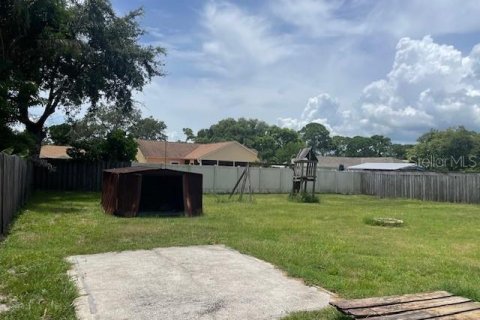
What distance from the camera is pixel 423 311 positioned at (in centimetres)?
428

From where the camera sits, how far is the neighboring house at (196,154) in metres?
45.6

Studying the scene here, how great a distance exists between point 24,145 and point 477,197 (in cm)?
1982

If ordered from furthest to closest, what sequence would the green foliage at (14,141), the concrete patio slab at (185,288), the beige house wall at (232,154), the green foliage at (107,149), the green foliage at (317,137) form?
the green foliage at (317,137) < the beige house wall at (232,154) < the green foliage at (107,149) < the green foliage at (14,141) < the concrete patio slab at (185,288)

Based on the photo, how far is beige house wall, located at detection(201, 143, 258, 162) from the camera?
45.6 meters

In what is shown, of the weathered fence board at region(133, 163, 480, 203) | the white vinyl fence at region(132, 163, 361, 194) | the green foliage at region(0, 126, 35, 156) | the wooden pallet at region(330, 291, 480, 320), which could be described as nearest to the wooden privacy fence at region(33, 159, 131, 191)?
the white vinyl fence at region(132, 163, 361, 194)

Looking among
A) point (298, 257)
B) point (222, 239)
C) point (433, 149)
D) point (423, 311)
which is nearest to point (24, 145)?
point (222, 239)

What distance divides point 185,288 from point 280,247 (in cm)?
312

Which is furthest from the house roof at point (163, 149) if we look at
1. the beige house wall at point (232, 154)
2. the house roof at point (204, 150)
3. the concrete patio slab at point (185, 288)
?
the concrete patio slab at point (185, 288)

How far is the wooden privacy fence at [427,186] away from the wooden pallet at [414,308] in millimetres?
20730

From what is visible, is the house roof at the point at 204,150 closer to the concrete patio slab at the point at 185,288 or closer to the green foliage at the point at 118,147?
the green foliage at the point at 118,147

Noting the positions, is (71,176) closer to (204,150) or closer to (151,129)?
(204,150)

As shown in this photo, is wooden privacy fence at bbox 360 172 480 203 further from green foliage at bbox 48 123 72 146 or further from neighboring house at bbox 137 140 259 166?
neighboring house at bbox 137 140 259 166

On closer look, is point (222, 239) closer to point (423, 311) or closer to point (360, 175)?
point (423, 311)

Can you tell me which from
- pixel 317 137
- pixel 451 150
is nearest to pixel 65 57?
pixel 451 150
